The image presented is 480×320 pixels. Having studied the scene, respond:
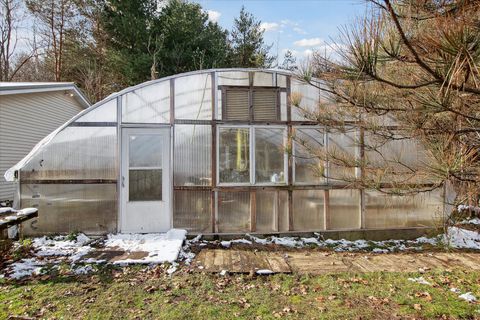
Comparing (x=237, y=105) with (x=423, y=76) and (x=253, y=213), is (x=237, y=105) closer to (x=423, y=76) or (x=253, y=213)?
(x=253, y=213)

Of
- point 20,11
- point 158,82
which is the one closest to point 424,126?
point 158,82

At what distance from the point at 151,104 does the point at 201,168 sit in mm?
1545

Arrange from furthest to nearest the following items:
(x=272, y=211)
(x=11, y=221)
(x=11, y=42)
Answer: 1. (x=11, y=42)
2. (x=272, y=211)
3. (x=11, y=221)

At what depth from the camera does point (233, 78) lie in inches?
254

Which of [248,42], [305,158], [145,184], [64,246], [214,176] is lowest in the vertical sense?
[64,246]

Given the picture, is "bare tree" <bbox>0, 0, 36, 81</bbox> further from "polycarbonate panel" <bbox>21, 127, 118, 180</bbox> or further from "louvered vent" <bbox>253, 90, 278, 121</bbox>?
"louvered vent" <bbox>253, 90, 278, 121</bbox>

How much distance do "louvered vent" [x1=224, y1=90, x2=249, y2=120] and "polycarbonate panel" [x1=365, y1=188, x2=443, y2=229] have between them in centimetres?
289

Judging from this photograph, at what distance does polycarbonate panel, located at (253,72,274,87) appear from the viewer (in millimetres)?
6469

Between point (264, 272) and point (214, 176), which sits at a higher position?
point (214, 176)

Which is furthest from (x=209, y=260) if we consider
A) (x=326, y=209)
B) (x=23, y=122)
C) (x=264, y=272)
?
(x=23, y=122)

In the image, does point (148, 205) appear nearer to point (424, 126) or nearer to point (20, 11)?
point (424, 126)

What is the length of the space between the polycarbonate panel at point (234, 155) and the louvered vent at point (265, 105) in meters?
0.39

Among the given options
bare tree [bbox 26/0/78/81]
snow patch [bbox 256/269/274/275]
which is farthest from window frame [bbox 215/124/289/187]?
bare tree [bbox 26/0/78/81]

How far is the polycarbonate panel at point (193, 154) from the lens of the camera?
6.23 m
